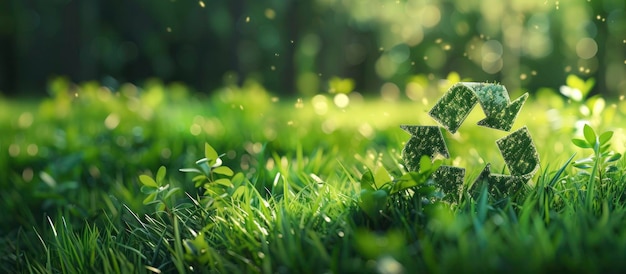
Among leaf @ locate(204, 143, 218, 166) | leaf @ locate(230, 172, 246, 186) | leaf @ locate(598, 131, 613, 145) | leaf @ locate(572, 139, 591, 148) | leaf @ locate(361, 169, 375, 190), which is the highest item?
leaf @ locate(598, 131, 613, 145)

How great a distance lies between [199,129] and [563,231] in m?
3.07

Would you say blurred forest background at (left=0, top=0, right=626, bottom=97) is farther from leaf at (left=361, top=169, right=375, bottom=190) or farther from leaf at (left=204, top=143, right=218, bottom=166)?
leaf at (left=361, top=169, right=375, bottom=190)

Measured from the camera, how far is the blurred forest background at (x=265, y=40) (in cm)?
1357

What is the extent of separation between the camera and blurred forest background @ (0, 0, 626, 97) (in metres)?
13.6

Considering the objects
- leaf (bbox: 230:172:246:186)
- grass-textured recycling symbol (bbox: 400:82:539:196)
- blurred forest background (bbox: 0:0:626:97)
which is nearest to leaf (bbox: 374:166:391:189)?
grass-textured recycling symbol (bbox: 400:82:539:196)

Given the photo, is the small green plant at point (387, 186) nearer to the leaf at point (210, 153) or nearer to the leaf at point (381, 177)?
the leaf at point (381, 177)

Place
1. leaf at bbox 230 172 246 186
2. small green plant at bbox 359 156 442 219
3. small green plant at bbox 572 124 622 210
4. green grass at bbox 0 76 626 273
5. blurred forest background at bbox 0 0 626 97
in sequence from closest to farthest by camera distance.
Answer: green grass at bbox 0 76 626 273 < small green plant at bbox 359 156 442 219 < small green plant at bbox 572 124 622 210 < leaf at bbox 230 172 246 186 < blurred forest background at bbox 0 0 626 97

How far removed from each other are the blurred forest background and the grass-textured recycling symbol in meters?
8.81

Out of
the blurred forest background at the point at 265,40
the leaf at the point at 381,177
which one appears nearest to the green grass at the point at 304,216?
the leaf at the point at 381,177

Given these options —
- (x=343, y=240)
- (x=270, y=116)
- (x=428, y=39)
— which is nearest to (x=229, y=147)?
(x=270, y=116)

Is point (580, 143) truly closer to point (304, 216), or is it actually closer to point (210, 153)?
point (304, 216)

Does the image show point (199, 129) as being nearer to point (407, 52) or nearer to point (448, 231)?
point (448, 231)

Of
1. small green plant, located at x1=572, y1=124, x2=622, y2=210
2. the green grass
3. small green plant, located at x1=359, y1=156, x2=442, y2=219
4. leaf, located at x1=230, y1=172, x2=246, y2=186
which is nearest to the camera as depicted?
the green grass

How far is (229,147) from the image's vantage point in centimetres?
401
